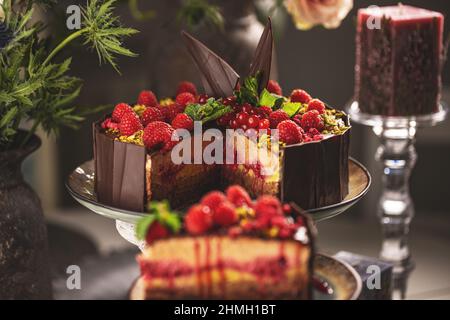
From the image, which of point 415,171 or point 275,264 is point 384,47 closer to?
point 275,264

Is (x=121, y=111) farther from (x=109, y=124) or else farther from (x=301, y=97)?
(x=301, y=97)

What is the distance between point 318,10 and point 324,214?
681mm

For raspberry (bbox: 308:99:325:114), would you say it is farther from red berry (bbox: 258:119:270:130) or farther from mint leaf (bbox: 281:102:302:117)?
red berry (bbox: 258:119:270:130)

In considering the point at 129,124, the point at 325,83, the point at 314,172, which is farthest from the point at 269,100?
the point at 325,83

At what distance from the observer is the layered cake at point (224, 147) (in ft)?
5.15

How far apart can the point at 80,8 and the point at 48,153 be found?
1.80 m

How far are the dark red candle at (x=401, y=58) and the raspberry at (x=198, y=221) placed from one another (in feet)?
2.59

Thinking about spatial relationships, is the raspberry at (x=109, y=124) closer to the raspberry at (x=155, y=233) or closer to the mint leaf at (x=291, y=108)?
the mint leaf at (x=291, y=108)

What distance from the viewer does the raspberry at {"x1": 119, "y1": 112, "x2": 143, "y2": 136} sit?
163 cm

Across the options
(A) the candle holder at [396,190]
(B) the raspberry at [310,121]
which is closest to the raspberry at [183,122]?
(B) the raspberry at [310,121]

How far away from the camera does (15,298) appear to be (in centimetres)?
180

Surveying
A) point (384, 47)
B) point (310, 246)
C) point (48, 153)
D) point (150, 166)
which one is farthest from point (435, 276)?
point (48, 153)

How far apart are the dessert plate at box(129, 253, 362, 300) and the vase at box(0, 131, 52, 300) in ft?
1.82

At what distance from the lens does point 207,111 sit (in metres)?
1.62
